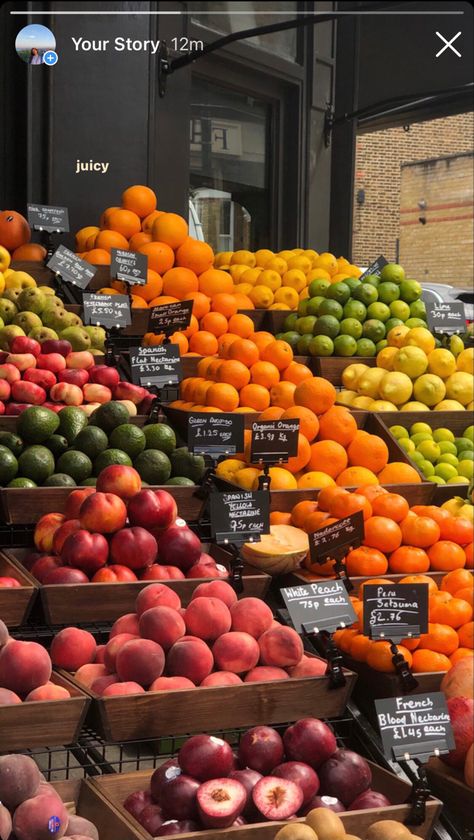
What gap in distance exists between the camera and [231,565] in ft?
8.14

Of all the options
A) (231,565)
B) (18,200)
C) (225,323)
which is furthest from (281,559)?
(18,200)

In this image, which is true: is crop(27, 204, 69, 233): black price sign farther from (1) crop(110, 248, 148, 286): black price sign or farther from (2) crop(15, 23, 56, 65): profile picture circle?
(2) crop(15, 23, 56, 65): profile picture circle

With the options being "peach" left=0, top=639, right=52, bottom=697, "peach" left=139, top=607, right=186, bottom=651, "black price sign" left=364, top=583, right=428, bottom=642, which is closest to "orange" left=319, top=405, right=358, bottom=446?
"black price sign" left=364, top=583, right=428, bottom=642

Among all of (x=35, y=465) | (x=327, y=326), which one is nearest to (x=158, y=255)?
(x=327, y=326)

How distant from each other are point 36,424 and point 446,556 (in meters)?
1.21

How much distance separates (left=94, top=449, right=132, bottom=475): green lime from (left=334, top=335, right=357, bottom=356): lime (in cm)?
151

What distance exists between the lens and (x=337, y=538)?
2428 millimetres

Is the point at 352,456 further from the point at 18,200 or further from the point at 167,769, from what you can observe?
the point at 18,200

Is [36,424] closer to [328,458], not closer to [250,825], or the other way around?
[328,458]

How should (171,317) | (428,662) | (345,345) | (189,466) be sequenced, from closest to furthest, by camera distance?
(428,662) < (189,466) < (171,317) < (345,345)

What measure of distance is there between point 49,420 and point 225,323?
4.21 feet

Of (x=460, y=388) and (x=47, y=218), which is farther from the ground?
(x=47, y=218)

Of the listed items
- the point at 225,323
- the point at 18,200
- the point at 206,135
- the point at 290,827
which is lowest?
the point at 290,827

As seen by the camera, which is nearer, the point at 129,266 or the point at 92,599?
the point at 92,599
